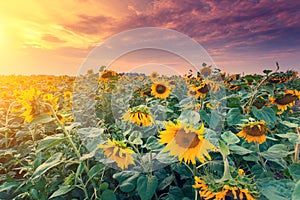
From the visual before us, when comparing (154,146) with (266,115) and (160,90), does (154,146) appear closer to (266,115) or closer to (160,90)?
(266,115)

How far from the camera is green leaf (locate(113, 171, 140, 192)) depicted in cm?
122

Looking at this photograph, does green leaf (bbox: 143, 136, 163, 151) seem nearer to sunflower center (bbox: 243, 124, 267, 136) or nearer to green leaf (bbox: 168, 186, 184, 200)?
green leaf (bbox: 168, 186, 184, 200)

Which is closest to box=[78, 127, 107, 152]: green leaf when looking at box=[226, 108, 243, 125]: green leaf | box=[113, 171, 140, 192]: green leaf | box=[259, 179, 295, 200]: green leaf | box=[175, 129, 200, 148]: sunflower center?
box=[113, 171, 140, 192]: green leaf

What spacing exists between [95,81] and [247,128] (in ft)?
10.4

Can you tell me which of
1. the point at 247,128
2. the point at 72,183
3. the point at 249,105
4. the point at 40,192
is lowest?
the point at 40,192

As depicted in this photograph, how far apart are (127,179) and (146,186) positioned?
133mm

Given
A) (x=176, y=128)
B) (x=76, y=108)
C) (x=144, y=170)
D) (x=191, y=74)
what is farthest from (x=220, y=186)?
(x=191, y=74)

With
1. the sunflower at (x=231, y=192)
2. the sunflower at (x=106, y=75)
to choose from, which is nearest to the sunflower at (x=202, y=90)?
the sunflower at (x=231, y=192)

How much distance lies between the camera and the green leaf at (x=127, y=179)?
122 centimetres

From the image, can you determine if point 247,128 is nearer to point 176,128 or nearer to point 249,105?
point 249,105

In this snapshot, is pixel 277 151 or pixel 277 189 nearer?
pixel 277 189

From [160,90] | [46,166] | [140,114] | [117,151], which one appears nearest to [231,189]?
[117,151]

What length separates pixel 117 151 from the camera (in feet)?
3.79

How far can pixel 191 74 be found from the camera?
3.45 metres
